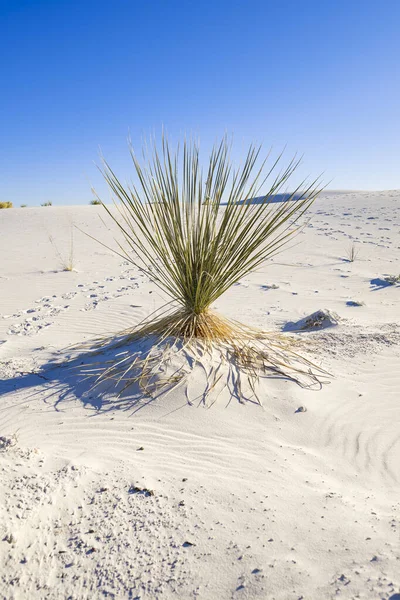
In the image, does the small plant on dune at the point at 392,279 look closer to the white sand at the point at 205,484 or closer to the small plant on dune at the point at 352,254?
the small plant on dune at the point at 352,254

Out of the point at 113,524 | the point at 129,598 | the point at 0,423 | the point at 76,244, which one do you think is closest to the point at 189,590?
the point at 129,598

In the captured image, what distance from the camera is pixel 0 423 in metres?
3.17

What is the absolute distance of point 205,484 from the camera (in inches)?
97.7

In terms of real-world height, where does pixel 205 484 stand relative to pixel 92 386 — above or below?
below

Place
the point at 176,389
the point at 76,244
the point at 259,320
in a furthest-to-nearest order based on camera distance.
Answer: the point at 76,244 → the point at 259,320 → the point at 176,389

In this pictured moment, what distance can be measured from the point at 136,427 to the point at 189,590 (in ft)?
4.58

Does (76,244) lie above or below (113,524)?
above

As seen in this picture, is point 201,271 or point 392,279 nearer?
point 201,271

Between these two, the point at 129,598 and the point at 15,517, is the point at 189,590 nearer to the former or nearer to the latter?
the point at 129,598

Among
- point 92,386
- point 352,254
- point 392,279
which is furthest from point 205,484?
point 352,254

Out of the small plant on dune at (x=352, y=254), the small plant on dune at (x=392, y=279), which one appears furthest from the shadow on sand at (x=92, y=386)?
the small plant on dune at (x=352, y=254)

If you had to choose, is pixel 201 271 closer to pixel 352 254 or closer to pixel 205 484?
pixel 205 484

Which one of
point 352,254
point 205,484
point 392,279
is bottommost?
point 205,484

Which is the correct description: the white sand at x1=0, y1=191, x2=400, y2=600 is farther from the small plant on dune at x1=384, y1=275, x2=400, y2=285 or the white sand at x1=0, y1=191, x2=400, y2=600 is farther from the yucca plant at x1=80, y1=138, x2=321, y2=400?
the small plant on dune at x1=384, y1=275, x2=400, y2=285
